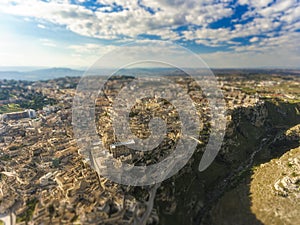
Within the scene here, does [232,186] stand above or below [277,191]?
below

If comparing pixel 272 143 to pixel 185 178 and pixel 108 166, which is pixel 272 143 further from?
pixel 108 166

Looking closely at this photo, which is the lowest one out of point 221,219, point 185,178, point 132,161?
point 221,219

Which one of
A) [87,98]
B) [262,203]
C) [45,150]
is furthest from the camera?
[87,98]

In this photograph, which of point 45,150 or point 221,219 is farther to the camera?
point 45,150

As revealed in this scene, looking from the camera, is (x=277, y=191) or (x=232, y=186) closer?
(x=277, y=191)

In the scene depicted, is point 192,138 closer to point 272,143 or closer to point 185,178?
point 185,178

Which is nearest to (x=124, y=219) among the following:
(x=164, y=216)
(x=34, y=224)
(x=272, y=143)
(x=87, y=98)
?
(x=164, y=216)

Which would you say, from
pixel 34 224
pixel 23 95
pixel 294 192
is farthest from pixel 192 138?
pixel 23 95

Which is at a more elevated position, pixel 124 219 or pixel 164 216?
pixel 124 219

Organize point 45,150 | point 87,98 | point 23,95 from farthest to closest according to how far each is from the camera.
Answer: point 23,95 < point 87,98 < point 45,150
